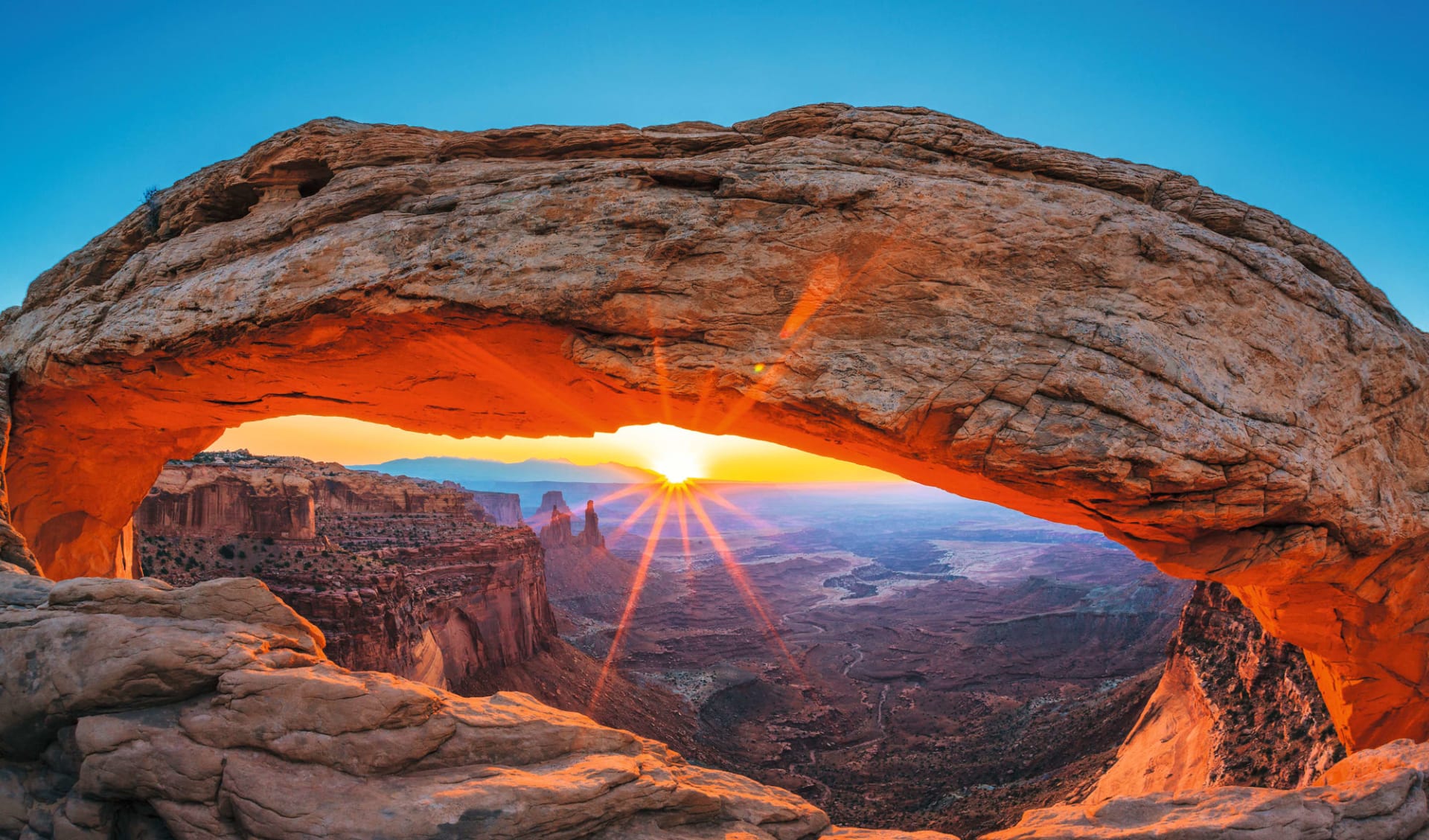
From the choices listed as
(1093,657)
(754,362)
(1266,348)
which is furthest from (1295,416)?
(1093,657)

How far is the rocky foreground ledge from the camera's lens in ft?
15.4

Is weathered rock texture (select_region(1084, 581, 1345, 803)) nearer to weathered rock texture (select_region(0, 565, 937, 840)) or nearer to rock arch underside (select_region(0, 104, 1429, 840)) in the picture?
rock arch underside (select_region(0, 104, 1429, 840))

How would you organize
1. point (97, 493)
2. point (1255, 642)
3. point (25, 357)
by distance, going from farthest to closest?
point (1255, 642)
point (97, 493)
point (25, 357)

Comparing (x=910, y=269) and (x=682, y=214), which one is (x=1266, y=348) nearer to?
(x=910, y=269)

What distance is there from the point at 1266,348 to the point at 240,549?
30.9m

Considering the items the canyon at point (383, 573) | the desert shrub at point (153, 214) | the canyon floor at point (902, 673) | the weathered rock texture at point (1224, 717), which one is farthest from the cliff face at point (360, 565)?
the weathered rock texture at point (1224, 717)

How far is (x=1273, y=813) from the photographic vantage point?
5.59m

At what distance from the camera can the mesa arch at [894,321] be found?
697 centimetres

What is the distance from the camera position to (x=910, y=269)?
736cm

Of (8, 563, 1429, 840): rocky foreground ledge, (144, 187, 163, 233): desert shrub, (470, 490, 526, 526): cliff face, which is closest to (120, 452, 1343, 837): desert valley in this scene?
(8, 563, 1429, 840): rocky foreground ledge

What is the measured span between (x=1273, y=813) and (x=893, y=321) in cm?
557

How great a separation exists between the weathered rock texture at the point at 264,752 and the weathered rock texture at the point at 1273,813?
8.61 ft

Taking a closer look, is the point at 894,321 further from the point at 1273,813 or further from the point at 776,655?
the point at 776,655

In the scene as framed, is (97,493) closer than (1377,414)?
No
